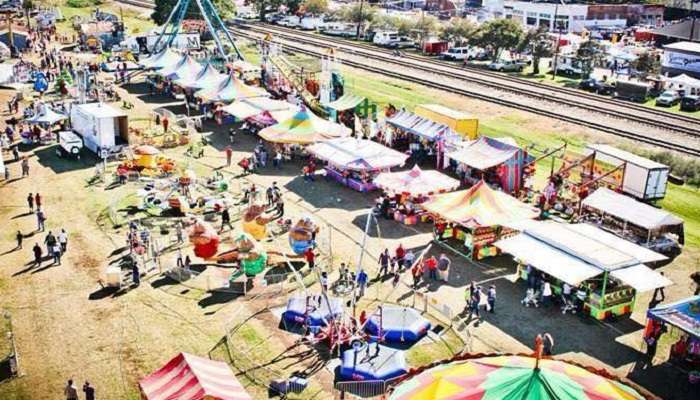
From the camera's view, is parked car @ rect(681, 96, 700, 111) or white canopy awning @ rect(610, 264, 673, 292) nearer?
white canopy awning @ rect(610, 264, 673, 292)

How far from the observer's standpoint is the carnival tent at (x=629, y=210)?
27.9m

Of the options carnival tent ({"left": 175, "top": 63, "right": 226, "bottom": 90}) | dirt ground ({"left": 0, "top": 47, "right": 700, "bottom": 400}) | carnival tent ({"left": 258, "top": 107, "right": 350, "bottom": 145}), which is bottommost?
dirt ground ({"left": 0, "top": 47, "right": 700, "bottom": 400})

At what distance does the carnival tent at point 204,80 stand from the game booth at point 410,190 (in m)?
20.2

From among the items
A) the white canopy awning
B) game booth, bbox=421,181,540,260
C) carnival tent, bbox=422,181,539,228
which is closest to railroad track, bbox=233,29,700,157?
carnival tent, bbox=422,181,539,228

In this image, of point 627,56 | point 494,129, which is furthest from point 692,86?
point 494,129

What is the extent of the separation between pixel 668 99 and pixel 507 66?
655 inches

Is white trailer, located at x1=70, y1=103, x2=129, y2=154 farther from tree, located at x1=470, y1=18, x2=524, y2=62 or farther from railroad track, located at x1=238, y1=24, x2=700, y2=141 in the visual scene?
tree, located at x1=470, y1=18, x2=524, y2=62

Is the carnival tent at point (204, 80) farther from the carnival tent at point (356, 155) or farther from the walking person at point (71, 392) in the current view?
the walking person at point (71, 392)

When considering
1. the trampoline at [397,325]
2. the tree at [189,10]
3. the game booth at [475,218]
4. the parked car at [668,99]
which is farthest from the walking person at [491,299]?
the tree at [189,10]

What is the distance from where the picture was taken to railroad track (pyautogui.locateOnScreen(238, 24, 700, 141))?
49594 mm

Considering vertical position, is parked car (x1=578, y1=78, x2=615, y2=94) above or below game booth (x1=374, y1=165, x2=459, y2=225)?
above

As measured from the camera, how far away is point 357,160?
111 ft

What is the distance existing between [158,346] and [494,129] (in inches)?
1191

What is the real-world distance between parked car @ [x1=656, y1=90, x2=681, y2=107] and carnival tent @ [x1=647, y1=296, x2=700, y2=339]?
39146 mm
